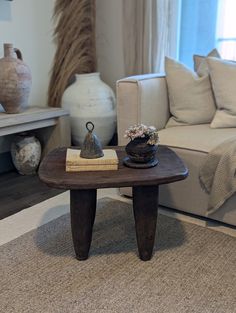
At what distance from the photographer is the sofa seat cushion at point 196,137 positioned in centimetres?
182

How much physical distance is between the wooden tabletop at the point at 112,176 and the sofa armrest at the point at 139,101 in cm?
55

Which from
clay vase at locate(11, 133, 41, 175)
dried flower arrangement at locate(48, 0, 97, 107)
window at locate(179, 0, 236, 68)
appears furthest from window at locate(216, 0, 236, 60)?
clay vase at locate(11, 133, 41, 175)

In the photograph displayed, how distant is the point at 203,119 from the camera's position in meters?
2.18

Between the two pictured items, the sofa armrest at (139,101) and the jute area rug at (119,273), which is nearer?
the jute area rug at (119,273)

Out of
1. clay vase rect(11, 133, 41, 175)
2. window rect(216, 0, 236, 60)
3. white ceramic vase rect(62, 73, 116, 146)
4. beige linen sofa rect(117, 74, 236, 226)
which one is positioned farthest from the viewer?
white ceramic vase rect(62, 73, 116, 146)

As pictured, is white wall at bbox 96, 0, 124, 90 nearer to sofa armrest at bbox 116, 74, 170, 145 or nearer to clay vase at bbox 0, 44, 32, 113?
clay vase at bbox 0, 44, 32, 113

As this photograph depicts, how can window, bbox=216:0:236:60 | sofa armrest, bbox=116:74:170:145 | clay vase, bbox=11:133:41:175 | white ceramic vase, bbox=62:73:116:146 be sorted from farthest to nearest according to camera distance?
white ceramic vase, bbox=62:73:116:146, clay vase, bbox=11:133:41:175, window, bbox=216:0:236:60, sofa armrest, bbox=116:74:170:145

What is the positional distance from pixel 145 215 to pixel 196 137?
62cm

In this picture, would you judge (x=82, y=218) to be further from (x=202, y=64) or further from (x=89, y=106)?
(x=89, y=106)

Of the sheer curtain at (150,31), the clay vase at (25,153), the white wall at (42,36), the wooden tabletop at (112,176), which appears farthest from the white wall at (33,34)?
the wooden tabletop at (112,176)

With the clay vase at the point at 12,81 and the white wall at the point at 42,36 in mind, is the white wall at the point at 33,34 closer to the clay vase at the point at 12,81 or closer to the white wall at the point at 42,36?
the white wall at the point at 42,36

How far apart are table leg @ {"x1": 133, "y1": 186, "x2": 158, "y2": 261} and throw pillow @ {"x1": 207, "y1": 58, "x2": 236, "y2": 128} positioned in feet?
2.64

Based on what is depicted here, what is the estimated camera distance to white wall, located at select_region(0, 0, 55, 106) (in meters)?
2.58

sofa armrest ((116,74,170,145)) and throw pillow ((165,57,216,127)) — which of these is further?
throw pillow ((165,57,216,127))
